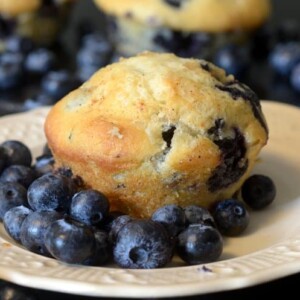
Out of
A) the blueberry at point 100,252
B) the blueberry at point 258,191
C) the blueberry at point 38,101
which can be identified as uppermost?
the blueberry at point 100,252

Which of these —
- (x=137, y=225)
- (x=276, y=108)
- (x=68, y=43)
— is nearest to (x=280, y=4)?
(x=68, y=43)

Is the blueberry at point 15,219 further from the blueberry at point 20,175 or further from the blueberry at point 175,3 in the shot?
the blueberry at point 175,3

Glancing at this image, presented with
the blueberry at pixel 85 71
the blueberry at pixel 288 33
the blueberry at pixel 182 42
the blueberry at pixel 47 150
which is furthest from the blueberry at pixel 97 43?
the blueberry at pixel 47 150

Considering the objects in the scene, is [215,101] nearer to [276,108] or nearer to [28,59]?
[276,108]

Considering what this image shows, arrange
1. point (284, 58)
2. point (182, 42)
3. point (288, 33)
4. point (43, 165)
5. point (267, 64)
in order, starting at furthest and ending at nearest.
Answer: point (288, 33) < point (267, 64) < point (284, 58) < point (182, 42) < point (43, 165)

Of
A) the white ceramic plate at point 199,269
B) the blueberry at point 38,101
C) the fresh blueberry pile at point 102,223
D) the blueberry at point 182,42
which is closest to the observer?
the white ceramic plate at point 199,269

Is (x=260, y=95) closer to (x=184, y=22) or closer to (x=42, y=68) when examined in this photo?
(x=184, y=22)

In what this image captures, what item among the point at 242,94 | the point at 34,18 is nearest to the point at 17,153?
the point at 242,94
